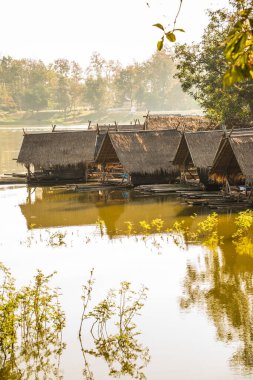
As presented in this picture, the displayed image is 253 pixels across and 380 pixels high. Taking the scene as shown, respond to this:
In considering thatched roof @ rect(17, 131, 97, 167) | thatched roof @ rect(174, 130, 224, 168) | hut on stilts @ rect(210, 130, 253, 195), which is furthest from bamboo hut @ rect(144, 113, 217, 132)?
hut on stilts @ rect(210, 130, 253, 195)

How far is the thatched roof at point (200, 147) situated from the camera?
80.4 feet

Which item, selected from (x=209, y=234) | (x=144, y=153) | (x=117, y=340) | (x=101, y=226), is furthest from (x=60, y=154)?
(x=117, y=340)

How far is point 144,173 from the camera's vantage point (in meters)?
26.9

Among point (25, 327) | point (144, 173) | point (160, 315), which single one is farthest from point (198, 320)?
point (144, 173)

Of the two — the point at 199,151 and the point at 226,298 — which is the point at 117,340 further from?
the point at 199,151

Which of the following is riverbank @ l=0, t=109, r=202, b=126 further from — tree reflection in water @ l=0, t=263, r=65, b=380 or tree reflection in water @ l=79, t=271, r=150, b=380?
tree reflection in water @ l=0, t=263, r=65, b=380

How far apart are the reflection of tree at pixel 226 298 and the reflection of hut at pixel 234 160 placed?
680 cm

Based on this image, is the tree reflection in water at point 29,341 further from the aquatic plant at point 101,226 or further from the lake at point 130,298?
the aquatic plant at point 101,226

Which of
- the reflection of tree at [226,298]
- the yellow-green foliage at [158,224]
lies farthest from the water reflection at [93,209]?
the reflection of tree at [226,298]

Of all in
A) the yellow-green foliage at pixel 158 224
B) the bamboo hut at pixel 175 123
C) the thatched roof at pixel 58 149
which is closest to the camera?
the yellow-green foliage at pixel 158 224

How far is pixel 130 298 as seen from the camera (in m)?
11.0

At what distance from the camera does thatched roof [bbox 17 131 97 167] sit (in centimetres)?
3020

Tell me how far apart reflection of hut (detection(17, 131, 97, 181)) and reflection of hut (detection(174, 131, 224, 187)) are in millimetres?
5302

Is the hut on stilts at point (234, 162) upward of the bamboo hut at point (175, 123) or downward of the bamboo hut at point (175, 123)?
downward
